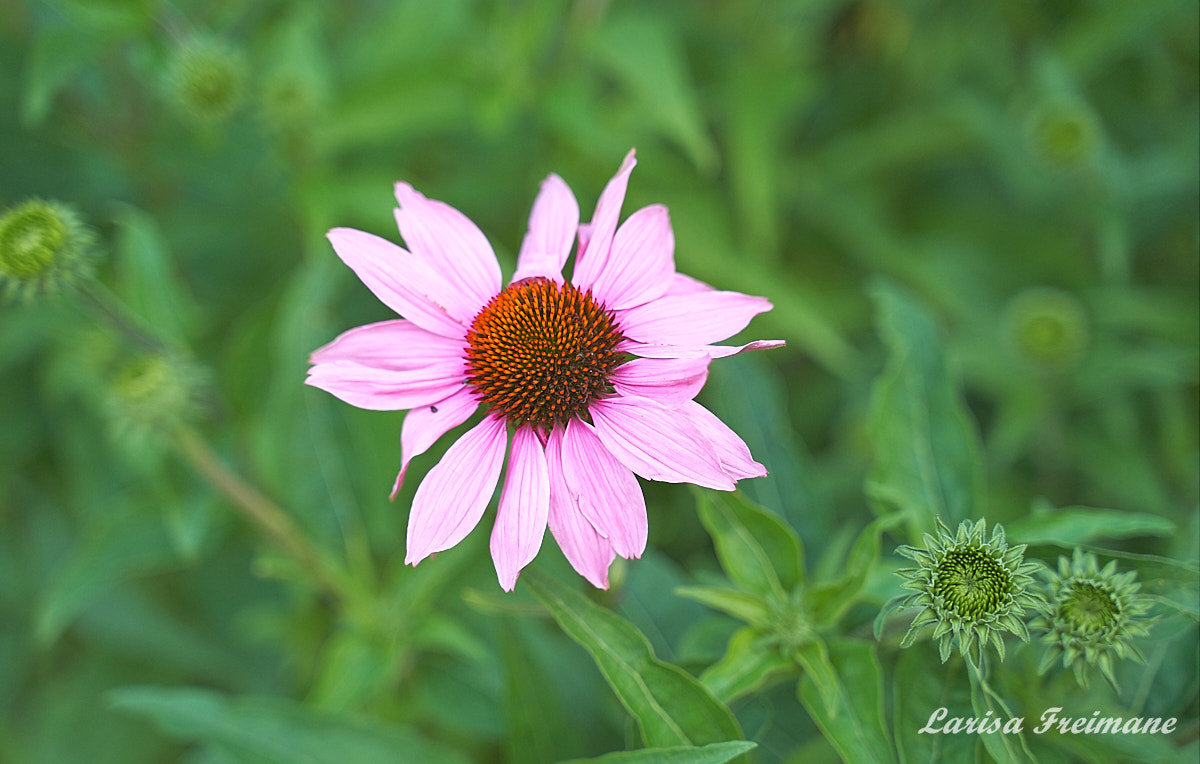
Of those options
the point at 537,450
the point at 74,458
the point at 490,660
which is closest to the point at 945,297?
the point at 490,660

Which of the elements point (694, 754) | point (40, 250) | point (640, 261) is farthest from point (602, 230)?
point (40, 250)

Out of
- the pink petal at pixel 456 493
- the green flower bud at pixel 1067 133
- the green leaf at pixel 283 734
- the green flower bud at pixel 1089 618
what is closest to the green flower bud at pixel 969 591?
the green flower bud at pixel 1089 618

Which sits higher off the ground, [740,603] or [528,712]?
[740,603]

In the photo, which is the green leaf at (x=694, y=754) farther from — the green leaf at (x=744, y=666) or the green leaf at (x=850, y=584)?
the green leaf at (x=850, y=584)

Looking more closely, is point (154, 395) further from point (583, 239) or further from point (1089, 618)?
point (1089, 618)

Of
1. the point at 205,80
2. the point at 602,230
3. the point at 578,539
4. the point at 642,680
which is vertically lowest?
the point at 642,680

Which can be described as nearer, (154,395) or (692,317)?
(692,317)

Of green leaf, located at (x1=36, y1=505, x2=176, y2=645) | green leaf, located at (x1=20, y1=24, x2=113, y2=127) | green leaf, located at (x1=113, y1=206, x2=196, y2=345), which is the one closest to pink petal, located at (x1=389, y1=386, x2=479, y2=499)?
green leaf, located at (x1=113, y1=206, x2=196, y2=345)
